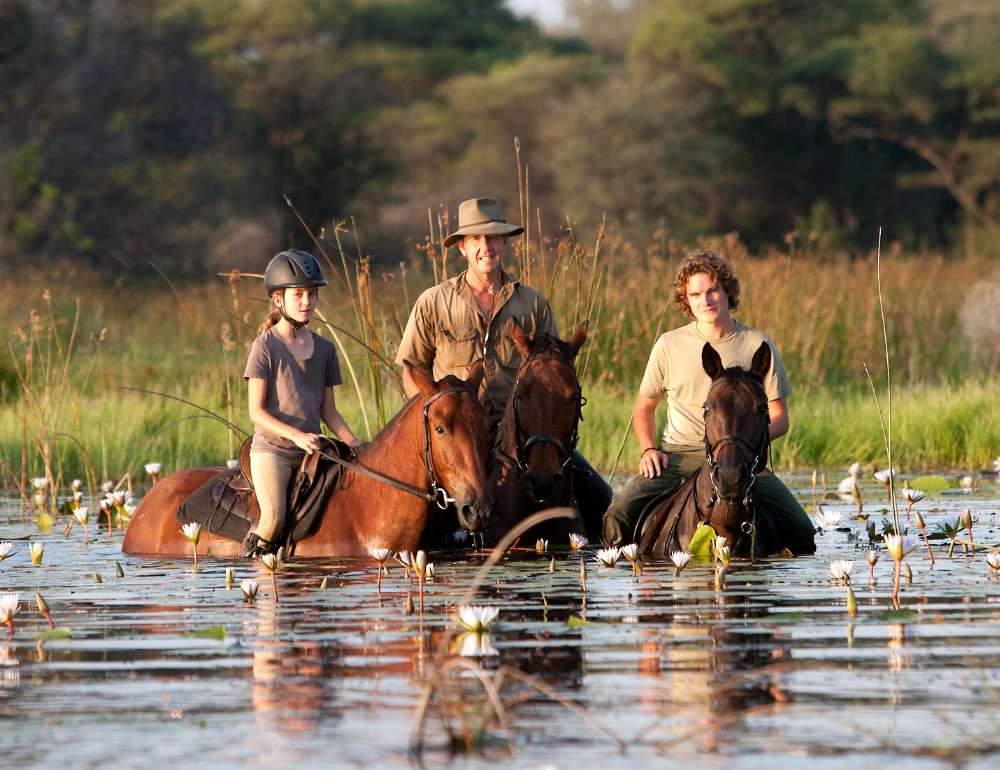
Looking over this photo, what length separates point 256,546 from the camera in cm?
727

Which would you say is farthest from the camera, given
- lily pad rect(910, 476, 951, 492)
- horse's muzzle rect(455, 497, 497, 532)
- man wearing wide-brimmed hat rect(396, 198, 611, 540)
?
lily pad rect(910, 476, 951, 492)

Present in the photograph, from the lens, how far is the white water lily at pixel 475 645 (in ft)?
14.5

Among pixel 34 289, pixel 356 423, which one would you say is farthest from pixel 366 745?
pixel 34 289

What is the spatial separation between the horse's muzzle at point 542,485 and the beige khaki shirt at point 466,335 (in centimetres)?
101

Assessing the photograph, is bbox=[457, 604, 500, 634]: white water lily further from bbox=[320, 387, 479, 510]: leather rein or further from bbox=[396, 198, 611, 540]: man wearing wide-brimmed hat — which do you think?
bbox=[396, 198, 611, 540]: man wearing wide-brimmed hat

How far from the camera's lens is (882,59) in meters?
44.4

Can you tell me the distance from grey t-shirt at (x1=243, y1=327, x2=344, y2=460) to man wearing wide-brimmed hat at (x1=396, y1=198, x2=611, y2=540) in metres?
0.69

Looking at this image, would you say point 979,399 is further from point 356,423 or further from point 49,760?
point 49,760

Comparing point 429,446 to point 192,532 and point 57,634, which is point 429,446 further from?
point 57,634

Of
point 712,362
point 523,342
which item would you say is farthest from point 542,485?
point 712,362

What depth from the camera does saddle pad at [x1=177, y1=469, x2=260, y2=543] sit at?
291 inches

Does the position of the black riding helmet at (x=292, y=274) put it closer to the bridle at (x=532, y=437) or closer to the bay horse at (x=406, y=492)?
the bay horse at (x=406, y=492)

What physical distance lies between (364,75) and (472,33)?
482 inches

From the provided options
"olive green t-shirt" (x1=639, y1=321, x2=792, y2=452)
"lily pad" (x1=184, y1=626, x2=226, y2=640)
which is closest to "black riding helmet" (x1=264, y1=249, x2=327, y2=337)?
"olive green t-shirt" (x1=639, y1=321, x2=792, y2=452)
